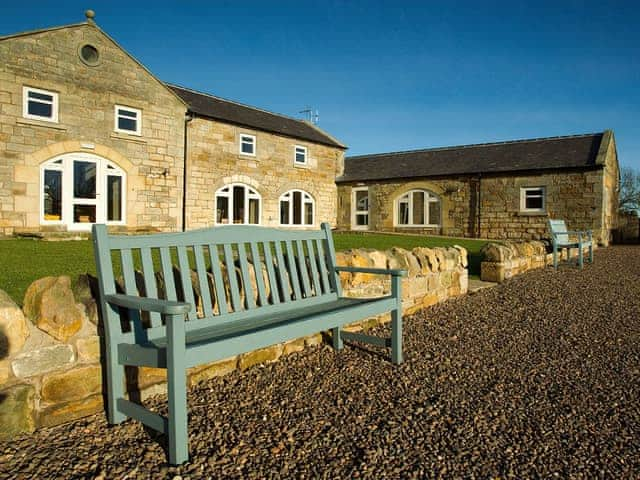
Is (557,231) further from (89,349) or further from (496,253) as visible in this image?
(89,349)

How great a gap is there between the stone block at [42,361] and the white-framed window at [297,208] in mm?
16581

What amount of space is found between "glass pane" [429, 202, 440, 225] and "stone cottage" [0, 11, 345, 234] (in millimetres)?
7159

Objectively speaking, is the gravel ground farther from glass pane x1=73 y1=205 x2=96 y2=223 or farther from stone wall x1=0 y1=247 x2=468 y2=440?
glass pane x1=73 y1=205 x2=96 y2=223

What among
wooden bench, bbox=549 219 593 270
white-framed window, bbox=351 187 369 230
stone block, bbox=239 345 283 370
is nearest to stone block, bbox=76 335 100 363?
stone block, bbox=239 345 283 370

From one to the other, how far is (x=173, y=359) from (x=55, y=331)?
773 millimetres

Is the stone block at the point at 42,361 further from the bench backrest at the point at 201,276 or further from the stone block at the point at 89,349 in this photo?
the bench backrest at the point at 201,276

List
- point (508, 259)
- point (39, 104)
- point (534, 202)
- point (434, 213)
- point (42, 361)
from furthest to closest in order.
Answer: point (434, 213), point (534, 202), point (39, 104), point (508, 259), point (42, 361)

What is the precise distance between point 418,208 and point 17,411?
19254 mm

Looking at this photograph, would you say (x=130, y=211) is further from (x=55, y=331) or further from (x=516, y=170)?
(x=516, y=170)

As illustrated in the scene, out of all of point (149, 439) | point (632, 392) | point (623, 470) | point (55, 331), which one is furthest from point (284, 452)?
point (632, 392)

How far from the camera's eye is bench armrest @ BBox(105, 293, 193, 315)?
6.36 feet

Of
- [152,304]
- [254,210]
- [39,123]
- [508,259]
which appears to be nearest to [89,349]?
[152,304]

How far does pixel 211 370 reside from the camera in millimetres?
3047

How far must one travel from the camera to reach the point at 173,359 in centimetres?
198
